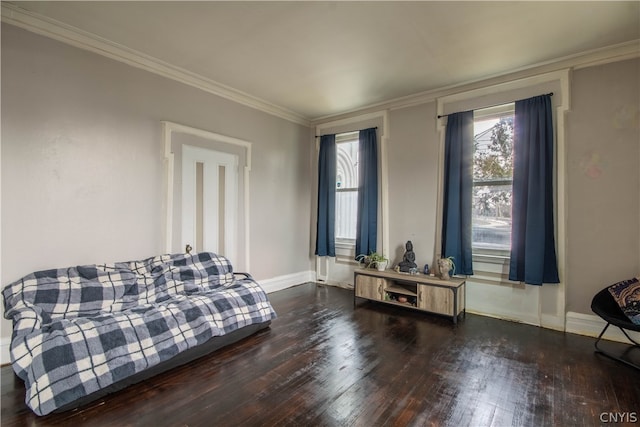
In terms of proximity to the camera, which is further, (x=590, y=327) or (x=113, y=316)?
Answer: (x=590, y=327)

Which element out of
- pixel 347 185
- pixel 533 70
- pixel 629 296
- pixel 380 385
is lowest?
pixel 380 385

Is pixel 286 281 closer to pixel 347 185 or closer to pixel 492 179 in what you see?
pixel 347 185

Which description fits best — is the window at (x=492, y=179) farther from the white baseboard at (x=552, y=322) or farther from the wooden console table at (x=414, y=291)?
the white baseboard at (x=552, y=322)

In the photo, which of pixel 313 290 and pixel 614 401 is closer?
pixel 614 401

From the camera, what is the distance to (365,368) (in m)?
2.43

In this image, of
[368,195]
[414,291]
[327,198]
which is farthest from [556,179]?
[327,198]

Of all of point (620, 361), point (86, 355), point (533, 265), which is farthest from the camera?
point (533, 265)

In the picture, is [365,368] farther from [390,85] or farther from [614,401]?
[390,85]

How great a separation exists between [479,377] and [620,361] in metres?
1.33

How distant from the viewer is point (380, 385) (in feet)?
7.18

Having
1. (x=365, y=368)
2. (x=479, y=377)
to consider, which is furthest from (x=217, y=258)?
(x=479, y=377)

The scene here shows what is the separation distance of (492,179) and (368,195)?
1.66m

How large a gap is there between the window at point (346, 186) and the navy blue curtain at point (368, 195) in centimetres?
26

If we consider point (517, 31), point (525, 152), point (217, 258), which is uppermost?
point (517, 31)
